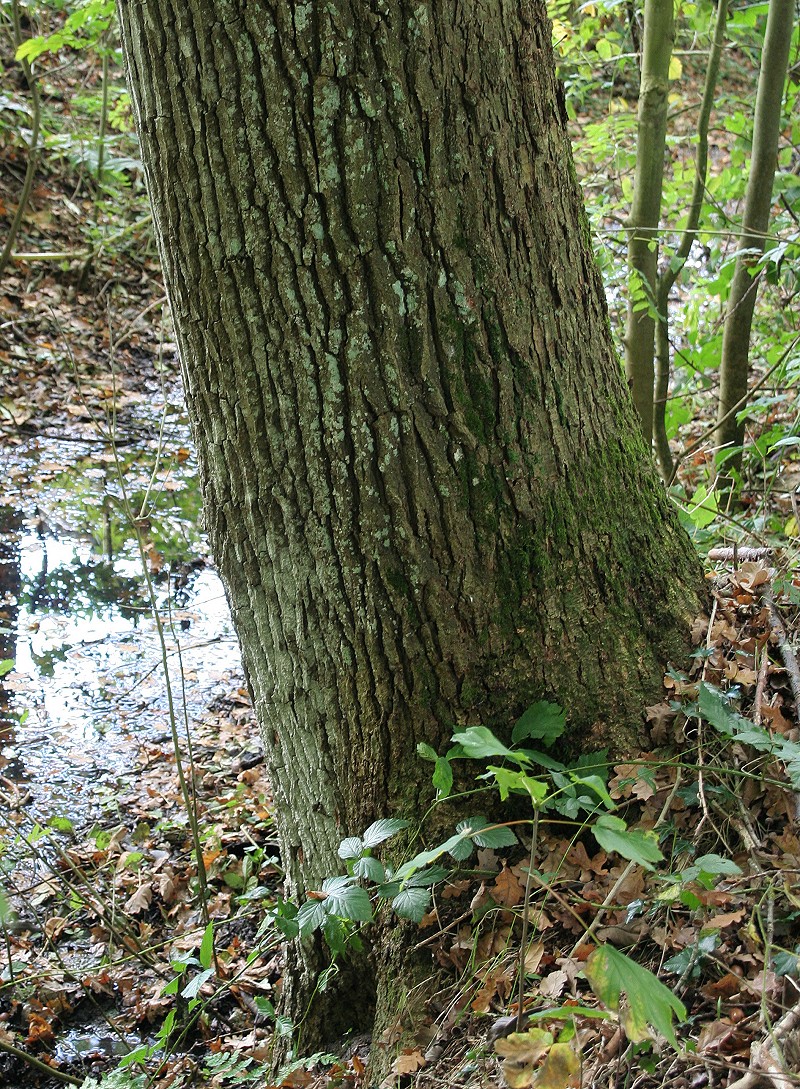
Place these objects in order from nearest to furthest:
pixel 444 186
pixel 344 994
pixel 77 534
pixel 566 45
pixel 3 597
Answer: pixel 444 186
pixel 344 994
pixel 566 45
pixel 3 597
pixel 77 534

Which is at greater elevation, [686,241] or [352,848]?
[686,241]

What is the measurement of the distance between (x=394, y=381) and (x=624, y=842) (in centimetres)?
100

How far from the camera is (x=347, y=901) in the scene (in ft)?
6.19

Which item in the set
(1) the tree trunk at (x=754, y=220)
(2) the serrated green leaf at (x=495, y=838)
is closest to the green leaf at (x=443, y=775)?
(2) the serrated green leaf at (x=495, y=838)

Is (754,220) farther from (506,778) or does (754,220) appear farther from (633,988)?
(633,988)

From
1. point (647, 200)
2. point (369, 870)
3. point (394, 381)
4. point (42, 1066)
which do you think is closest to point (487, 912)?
point (369, 870)

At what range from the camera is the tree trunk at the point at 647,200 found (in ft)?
11.4

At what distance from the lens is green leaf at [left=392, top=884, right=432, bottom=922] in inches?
72.9

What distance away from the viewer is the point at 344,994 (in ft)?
7.31

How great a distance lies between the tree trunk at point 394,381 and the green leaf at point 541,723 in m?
0.04

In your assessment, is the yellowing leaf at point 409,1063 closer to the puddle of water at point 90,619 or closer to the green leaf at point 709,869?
the green leaf at point 709,869

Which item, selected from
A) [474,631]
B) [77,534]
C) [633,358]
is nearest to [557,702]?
[474,631]

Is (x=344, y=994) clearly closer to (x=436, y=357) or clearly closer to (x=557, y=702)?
(x=557, y=702)

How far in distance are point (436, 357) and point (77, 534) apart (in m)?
4.05
